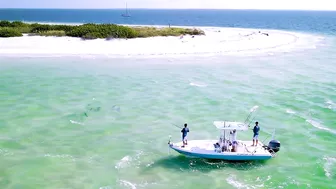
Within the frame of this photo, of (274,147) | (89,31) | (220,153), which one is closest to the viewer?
(220,153)

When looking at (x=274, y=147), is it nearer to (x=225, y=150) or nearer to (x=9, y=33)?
(x=225, y=150)

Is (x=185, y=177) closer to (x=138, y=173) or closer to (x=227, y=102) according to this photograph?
(x=138, y=173)

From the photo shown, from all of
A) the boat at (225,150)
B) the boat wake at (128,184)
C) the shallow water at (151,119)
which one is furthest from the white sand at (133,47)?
the boat wake at (128,184)

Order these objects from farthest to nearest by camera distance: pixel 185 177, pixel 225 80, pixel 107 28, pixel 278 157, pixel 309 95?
pixel 107 28 → pixel 225 80 → pixel 309 95 → pixel 278 157 → pixel 185 177

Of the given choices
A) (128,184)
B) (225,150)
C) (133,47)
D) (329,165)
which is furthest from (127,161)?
(133,47)

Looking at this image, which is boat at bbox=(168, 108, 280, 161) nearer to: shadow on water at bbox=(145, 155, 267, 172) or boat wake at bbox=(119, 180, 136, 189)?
shadow on water at bbox=(145, 155, 267, 172)

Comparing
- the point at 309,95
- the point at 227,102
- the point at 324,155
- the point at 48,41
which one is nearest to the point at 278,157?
the point at 324,155
